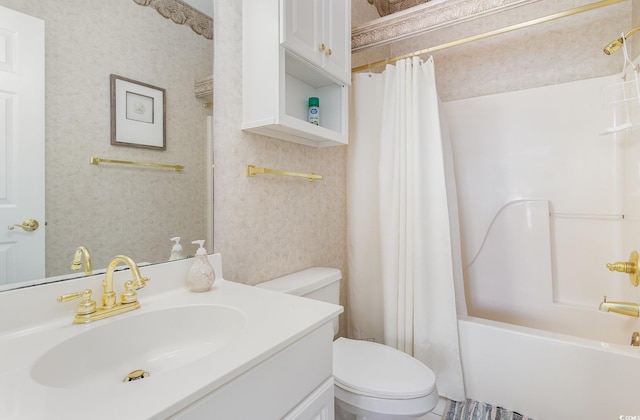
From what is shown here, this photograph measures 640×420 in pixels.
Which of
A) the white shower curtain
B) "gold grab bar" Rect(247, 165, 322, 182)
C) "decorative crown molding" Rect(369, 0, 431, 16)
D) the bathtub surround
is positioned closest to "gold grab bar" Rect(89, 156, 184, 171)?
"gold grab bar" Rect(247, 165, 322, 182)

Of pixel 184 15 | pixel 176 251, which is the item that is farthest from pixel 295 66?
pixel 176 251

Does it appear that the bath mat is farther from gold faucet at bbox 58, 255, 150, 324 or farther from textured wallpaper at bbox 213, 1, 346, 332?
gold faucet at bbox 58, 255, 150, 324

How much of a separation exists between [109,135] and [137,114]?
0.36 feet

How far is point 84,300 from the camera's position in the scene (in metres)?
0.75

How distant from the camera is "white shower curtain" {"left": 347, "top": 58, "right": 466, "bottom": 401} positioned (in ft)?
4.82

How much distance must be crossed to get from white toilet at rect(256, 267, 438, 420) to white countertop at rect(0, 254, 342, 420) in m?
0.37

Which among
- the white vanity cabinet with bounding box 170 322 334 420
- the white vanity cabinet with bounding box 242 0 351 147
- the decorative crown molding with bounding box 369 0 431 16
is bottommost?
the white vanity cabinet with bounding box 170 322 334 420

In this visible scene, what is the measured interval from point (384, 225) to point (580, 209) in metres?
1.19

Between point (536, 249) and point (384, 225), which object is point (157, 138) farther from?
point (536, 249)

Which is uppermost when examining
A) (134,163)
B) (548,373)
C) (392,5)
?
(392,5)

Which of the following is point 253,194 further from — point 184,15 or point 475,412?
point 475,412

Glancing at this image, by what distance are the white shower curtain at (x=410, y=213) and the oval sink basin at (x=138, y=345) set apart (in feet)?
3.28

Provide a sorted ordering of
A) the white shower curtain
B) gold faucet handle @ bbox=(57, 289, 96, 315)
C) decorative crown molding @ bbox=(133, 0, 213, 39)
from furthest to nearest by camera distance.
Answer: the white shower curtain → decorative crown molding @ bbox=(133, 0, 213, 39) → gold faucet handle @ bbox=(57, 289, 96, 315)

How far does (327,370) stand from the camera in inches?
32.0
